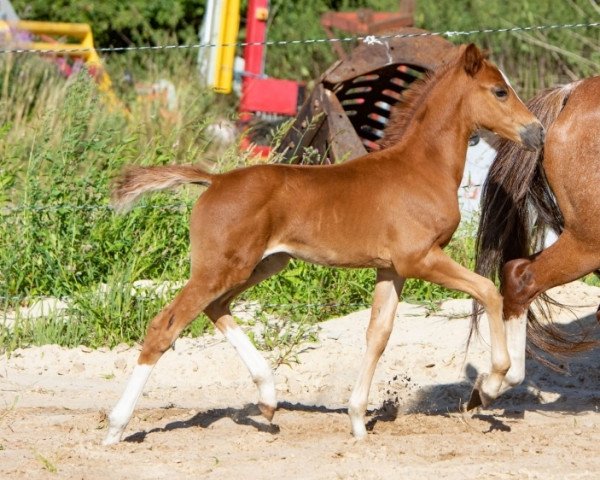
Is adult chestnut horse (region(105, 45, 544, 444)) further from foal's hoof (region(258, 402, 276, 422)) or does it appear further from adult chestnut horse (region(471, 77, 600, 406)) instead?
adult chestnut horse (region(471, 77, 600, 406))

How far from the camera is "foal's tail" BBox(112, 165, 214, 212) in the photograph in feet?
16.5

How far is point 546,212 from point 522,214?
0.42 feet

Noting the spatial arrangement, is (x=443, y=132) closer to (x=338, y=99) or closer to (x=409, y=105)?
(x=409, y=105)

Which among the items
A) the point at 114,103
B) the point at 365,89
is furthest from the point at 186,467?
the point at 114,103

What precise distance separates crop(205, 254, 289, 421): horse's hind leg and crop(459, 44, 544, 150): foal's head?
1.13 m

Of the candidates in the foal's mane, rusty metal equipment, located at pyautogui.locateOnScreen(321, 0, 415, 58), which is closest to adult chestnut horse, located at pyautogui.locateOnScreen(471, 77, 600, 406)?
the foal's mane

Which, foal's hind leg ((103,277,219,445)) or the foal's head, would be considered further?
the foal's head

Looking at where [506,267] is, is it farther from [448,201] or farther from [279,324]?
[279,324]

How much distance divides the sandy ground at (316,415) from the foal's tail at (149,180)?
109 centimetres

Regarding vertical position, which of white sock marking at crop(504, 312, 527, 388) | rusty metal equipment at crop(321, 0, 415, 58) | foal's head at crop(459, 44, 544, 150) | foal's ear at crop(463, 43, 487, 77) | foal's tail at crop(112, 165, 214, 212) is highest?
foal's ear at crop(463, 43, 487, 77)

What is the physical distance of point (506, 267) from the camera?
19.4ft

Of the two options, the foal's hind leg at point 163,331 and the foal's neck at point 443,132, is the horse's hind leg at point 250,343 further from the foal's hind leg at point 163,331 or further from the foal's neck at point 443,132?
the foal's neck at point 443,132

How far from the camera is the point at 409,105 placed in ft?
17.8

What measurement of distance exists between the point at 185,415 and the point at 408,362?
64.3 inches
